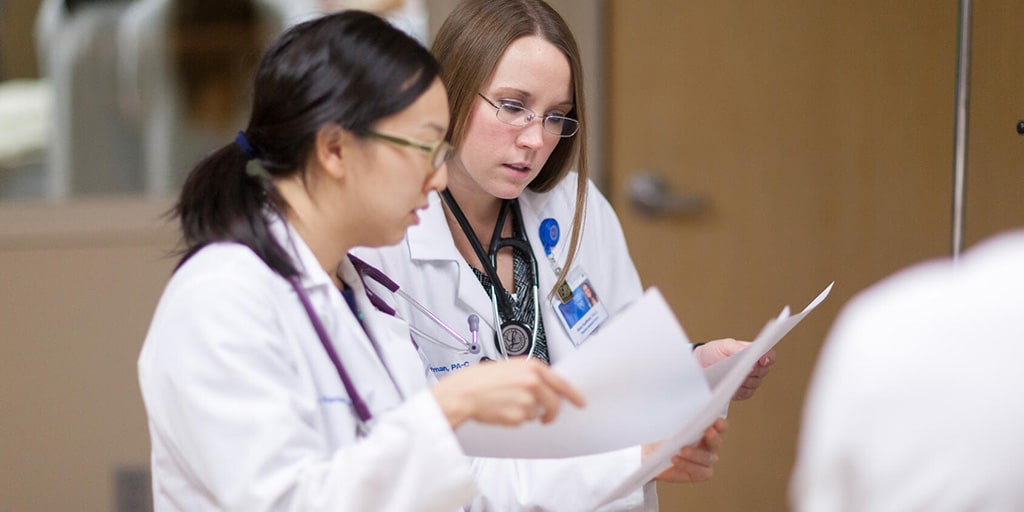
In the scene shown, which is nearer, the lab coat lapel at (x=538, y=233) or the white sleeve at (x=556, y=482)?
the white sleeve at (x=556, y=482)

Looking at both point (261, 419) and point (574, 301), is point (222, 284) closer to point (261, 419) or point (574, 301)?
point (261, 419)

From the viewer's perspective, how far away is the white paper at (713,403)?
1.12 m

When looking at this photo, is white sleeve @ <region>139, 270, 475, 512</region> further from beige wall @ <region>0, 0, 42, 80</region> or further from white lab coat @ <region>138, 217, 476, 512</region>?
beige wall @ <region>0, 0, 42, 80</region>

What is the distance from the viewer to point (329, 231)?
1.19m

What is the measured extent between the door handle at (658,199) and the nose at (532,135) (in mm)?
1074

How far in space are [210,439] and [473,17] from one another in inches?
30.5

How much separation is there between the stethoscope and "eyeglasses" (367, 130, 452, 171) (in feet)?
1.39

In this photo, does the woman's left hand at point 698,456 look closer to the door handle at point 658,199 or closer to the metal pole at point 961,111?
the metal pole at point 961,111

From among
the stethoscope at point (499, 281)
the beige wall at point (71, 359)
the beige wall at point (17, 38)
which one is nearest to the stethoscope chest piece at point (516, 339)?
the stethoscope at point (499, 281)

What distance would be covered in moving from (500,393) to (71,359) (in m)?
1.93

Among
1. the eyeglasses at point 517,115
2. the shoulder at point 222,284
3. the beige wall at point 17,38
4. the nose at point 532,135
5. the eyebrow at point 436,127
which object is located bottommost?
the shoulder at point 222,284

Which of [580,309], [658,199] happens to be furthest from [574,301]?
[658,199]

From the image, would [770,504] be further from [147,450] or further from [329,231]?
[329,231]

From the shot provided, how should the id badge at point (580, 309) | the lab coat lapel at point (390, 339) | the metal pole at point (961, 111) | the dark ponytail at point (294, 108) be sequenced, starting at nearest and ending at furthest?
the dark ponytail at point (294, 108)
the lab coat lapel at point (390, 339)
the id badge at point (580, 309)
the metal pole at point (961, 111)
